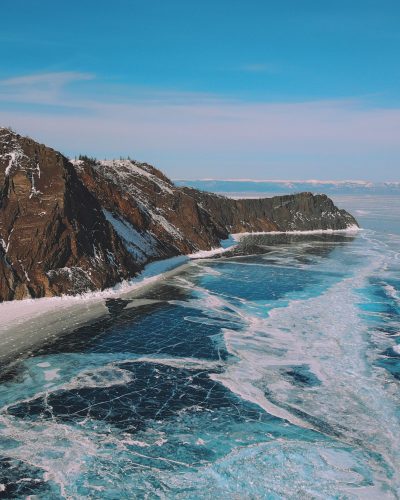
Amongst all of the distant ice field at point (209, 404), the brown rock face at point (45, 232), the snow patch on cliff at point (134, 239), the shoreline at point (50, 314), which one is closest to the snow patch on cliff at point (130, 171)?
the snow patch on cliff at point (134, 239)

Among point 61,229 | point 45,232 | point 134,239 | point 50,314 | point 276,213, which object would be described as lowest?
point 50,314

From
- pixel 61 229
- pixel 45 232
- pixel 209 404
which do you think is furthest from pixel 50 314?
pixel 209 404

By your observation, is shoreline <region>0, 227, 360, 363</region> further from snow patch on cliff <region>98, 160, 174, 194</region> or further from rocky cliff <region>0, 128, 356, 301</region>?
snow patch on cliff <region>98, 160, 174, 194</region>

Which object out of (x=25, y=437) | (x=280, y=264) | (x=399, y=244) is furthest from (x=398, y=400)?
(x=399, y=244)

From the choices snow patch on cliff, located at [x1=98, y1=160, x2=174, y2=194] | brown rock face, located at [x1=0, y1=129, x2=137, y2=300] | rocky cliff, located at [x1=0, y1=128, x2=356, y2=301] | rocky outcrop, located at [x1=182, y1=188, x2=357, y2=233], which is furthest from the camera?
rocky outcrop, located at [x1=182, y1=188, x2=357, y2=233]

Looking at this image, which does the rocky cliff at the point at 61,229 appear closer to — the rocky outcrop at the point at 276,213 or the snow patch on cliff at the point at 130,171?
the snow patch on cliff at the point at 130,171

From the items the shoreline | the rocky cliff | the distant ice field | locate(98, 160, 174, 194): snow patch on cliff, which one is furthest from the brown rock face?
locate(98, 160, 174, 194): snow patch on cliff

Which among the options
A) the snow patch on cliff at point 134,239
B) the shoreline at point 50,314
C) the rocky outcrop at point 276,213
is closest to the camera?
the shoreline at point 50,314

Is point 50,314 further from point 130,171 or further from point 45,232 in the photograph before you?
point 130,171
